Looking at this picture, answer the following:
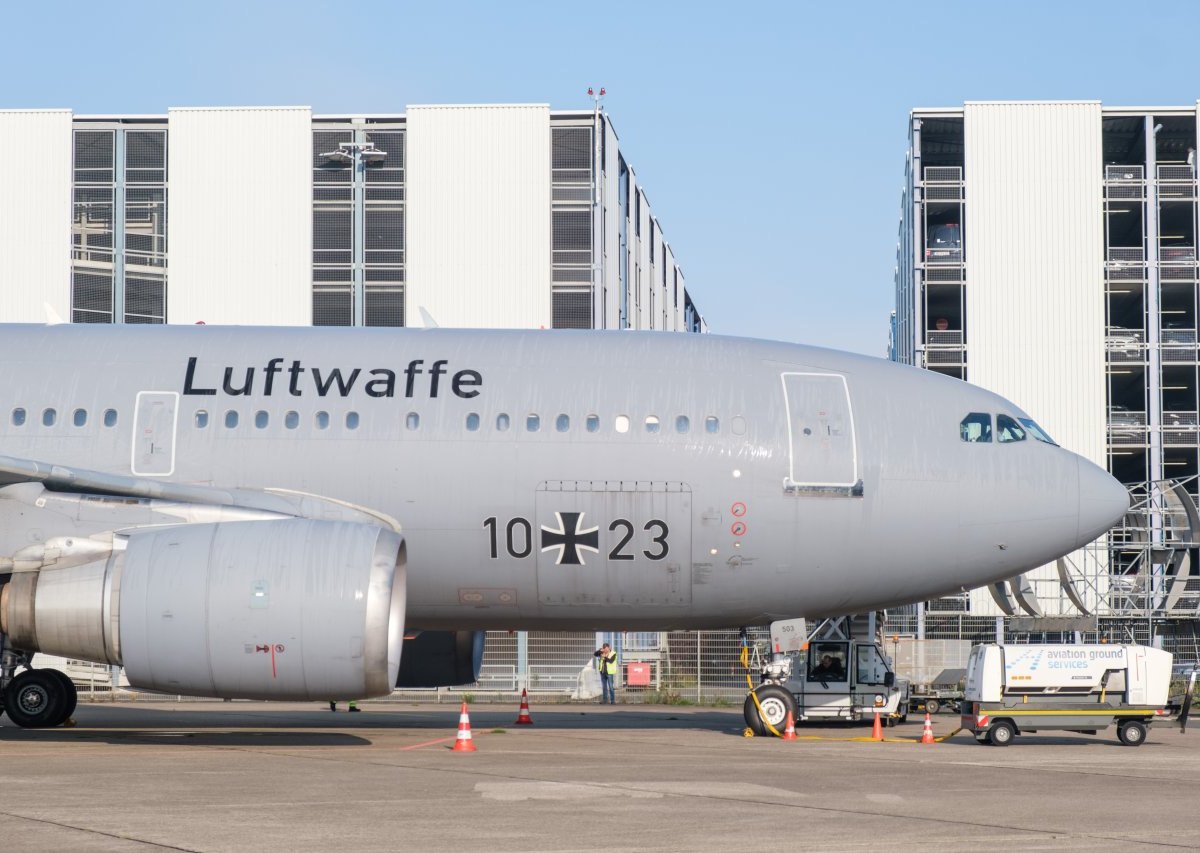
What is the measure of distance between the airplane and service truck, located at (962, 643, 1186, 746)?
5.14 feet

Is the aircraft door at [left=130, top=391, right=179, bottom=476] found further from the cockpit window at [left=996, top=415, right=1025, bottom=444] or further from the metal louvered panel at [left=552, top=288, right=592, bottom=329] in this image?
the metal louvered panel at [left=552, top=288, right=592, bottom=329]

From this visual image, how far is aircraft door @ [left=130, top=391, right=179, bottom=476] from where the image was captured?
1723 centimetres

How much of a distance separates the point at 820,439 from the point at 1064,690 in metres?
4.81

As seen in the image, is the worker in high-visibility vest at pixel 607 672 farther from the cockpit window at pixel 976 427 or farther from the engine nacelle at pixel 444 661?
the cockpit window at pixel 976 427

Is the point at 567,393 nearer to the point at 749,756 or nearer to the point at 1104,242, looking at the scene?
the point at 749,756

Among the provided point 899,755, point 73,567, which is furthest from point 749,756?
point 73,567

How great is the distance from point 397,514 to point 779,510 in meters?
4.40

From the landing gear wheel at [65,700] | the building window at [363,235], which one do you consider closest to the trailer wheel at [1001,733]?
the landing gear wheel at [65,700]

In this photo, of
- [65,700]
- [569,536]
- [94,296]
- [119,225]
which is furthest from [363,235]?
[569,536]

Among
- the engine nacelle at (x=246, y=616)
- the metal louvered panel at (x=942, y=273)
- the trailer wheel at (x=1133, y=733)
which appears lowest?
the trailer wheel at (x=1133, y=733)

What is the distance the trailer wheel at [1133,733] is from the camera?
18.9m

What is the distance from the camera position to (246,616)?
1512cm

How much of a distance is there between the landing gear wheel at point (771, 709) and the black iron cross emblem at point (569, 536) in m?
2.98

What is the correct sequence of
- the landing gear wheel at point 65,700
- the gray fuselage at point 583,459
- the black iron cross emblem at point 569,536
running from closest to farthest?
the gray fuselage at point 583,459
the black iron cross emblem at point 569,536
the landing gear wheel at point 65,700
